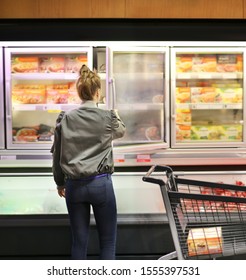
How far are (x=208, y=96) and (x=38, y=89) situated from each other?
1526 millimetres

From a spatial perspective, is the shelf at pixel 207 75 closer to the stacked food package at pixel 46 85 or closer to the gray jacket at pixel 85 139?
the stacked food package at pixel 46 85

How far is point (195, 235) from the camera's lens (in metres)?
2.76

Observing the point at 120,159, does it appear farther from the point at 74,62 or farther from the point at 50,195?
the point at 74,62

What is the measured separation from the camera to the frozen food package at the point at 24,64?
151 inches

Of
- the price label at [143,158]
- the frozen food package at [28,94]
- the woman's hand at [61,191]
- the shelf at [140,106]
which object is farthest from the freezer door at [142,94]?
the woman's hand at [61,191]

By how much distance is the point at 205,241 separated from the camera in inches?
107

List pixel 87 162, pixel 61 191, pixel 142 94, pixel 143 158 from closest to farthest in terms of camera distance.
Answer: pixel 87 162, pixel 61 191, pixel 143 158, pixel 142 94

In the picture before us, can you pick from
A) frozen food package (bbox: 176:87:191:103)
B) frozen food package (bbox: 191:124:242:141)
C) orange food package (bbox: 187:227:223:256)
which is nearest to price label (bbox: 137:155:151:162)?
frozen food package (bbox: 191:124:242:141)

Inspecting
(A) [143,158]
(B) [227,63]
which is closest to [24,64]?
(A) [143,158]

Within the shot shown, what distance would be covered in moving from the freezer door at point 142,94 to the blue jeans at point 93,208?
1036 mm

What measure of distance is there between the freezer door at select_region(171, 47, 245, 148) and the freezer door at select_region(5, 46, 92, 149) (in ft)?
2.85

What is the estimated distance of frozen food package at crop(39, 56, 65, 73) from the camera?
3.88 meters

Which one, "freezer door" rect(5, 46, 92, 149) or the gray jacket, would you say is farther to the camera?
"freezer door" rect(5, 46, 92, 149)

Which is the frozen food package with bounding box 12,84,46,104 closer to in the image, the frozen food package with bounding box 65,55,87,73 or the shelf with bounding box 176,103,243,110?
the frozen food package with bounding box 65,55,87,73
